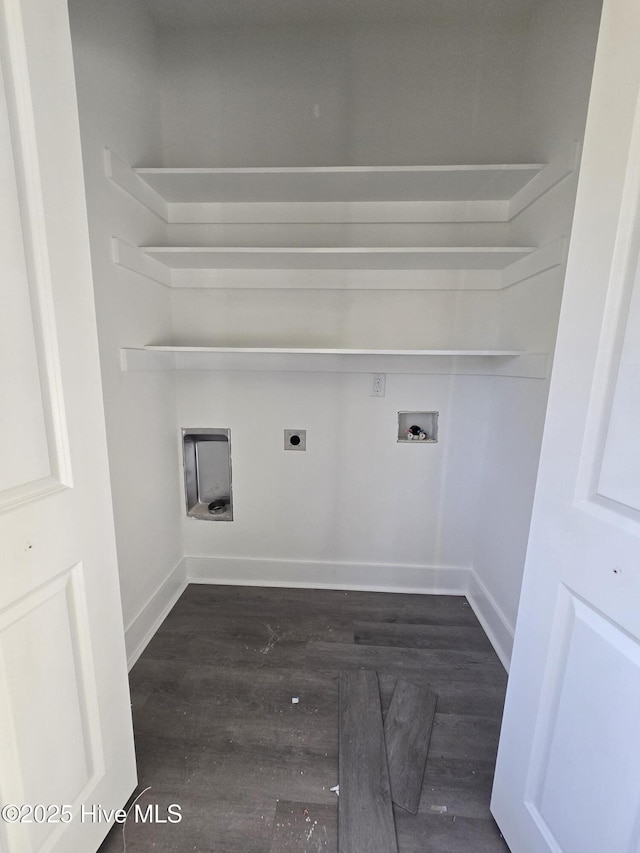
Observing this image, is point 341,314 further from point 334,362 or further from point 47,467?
point 47,467

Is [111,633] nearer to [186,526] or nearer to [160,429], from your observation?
[160,429]

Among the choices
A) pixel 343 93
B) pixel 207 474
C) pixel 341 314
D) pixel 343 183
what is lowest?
pixel 207 474

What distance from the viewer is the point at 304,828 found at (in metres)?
1.17

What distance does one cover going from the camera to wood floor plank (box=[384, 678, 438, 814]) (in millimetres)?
1283

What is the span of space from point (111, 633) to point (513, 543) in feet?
5.45

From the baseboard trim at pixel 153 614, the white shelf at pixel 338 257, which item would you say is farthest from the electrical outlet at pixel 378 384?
the baseboard trim at pixel 153 614

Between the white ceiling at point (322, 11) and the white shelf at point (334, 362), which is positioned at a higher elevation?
the white ceiling at point (322, 11)

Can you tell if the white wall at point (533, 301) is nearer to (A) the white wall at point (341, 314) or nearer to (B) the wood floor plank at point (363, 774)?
(A) the white wall at point (341, 314)

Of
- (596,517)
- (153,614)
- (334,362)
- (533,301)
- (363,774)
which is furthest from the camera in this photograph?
(334,362)

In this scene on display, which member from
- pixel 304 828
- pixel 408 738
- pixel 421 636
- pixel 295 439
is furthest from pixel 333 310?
pixel 304 828

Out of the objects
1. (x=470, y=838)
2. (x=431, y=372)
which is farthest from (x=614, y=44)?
(x=470, y=838)

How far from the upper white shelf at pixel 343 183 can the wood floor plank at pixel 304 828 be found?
2.31 m

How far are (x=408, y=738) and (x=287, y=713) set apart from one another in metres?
0.47

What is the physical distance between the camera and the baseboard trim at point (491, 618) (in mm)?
1812
